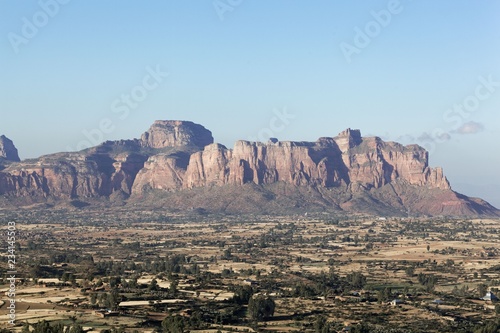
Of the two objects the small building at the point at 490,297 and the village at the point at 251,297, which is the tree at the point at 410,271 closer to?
the village at the point at 251,297

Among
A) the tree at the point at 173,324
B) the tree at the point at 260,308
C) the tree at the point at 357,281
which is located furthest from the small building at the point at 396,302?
the tree at the point at 173,324

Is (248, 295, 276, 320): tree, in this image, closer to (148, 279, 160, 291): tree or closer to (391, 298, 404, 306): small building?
(391, 298, 404, 306): small building

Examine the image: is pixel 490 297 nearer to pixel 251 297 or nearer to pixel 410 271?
pixel 410 271

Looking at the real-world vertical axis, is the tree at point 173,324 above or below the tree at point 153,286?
below

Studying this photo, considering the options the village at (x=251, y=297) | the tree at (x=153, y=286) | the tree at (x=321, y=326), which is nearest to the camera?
the tree at (x=321, y=326)

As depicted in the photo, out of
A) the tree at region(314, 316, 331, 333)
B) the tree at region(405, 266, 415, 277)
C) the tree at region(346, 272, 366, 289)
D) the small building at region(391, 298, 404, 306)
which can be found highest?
the tree at region(405, 266, 415, 277)

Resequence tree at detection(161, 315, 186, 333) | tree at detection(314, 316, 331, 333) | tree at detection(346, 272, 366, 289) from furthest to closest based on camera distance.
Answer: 1. tree at detection(346, 272, 366, 289)
2. tree at detection(314, 316, 331, 333)
3. tree at detection(161, 315, 186, 333)

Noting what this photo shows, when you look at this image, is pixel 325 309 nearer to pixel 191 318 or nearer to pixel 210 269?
pixel 191 318

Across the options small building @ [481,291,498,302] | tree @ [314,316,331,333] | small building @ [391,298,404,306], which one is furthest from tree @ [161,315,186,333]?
small building @ [481,291,498,302]

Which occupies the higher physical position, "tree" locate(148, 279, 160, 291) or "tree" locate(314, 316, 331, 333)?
"tree" locate(148, 279, 160, 291)

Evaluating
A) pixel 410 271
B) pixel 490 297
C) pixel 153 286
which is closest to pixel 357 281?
pixel 490 297

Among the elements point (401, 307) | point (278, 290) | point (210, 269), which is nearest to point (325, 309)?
point (401, 307)
